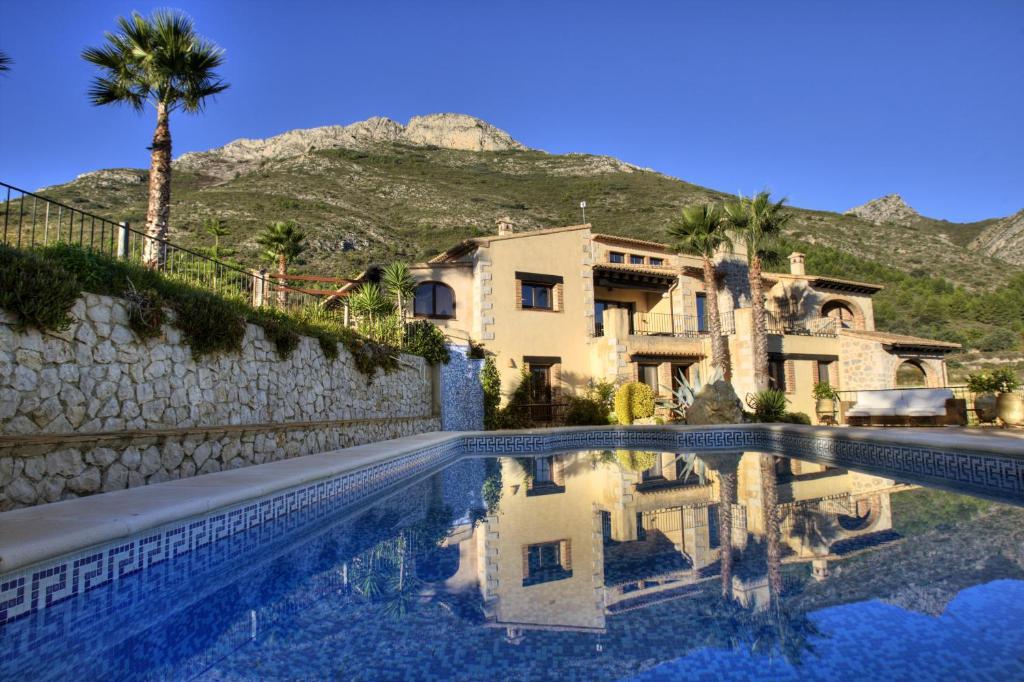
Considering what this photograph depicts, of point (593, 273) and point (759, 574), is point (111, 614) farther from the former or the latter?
point (593, 273)

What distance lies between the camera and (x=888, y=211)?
2790 inches

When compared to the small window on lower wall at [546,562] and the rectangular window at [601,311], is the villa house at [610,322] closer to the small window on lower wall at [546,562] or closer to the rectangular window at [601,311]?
the rectangular window at [601,311]

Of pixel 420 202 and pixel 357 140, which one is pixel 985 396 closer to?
pixel 420 202

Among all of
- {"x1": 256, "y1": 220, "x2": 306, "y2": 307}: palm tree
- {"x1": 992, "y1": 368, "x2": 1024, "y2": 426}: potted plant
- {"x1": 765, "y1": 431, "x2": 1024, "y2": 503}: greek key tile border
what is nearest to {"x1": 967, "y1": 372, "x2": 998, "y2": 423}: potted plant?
{"x1": 992, "y1": 368, "x2": 1024, "y2": 426}: potted plant

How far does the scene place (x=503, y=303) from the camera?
1911 cm

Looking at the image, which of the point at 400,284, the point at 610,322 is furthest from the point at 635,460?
the point at 400,284

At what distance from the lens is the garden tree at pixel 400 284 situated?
55.8 ft

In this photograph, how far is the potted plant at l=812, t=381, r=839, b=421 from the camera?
18.3m

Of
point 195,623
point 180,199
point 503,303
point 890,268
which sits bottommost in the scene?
point 195,623

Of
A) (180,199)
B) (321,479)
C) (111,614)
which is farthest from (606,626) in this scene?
(180,199)

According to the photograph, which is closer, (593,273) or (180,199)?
(593,273)

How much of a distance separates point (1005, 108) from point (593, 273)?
3359 cm

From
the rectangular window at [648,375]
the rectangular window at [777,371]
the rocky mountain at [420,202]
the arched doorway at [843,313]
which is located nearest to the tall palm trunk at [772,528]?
the rectangular window at [648,375]

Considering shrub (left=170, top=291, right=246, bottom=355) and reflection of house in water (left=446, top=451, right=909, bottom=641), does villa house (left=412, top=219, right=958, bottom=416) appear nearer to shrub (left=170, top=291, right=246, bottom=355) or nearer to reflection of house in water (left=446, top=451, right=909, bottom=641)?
reflection of house in water (left=446, top=451, right=909, bottom=641)
